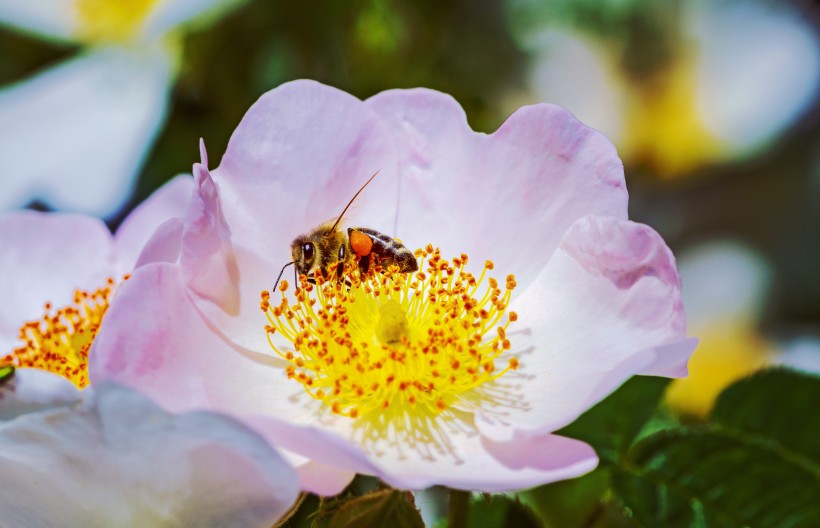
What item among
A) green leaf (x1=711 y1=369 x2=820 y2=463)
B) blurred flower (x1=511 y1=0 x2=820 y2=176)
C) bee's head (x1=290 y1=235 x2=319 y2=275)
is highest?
blurred flower (x1=511 y1=0 x2=820 y2=176)

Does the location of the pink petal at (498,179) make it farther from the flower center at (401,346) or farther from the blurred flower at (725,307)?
the blurred flower at (725,307)

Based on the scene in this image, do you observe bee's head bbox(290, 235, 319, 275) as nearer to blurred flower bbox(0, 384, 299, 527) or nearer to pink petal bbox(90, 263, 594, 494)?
pink petal bbox(90, 263, 594, 494)

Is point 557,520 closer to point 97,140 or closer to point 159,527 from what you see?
point 159,527

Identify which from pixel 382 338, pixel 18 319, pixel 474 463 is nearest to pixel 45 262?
pixel 18 319

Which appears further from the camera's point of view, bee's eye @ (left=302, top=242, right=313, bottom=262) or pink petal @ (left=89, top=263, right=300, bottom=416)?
bee's eye @ (left=302, top=242, right=313, bottom=262)

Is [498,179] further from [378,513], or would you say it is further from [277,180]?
[378,513]

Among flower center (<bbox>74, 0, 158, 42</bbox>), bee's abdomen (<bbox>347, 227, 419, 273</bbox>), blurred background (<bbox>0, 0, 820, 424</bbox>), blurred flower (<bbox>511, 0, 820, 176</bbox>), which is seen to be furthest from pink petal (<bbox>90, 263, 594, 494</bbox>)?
blurred flower (<bbox>511, 0, 820, 176</bbox>)

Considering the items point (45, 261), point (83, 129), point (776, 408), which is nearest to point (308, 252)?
point (45, 261)

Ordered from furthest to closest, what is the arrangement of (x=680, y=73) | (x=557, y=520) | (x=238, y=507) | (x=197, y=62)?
(x=680, y=73)
(x=197, y=62)
(x=557, y=520)
(x=238, y=507)
